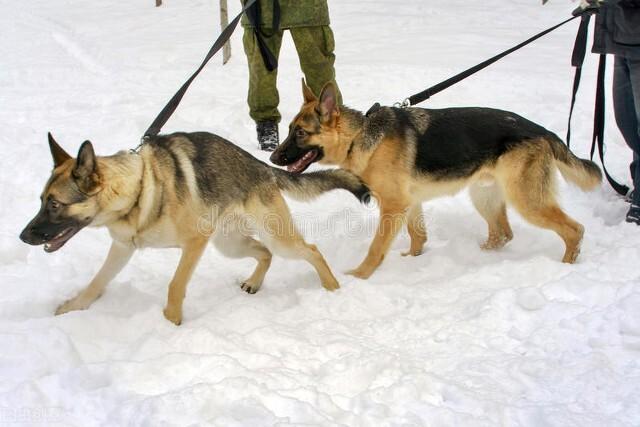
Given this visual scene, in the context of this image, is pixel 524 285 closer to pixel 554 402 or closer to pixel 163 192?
pixel 554 402

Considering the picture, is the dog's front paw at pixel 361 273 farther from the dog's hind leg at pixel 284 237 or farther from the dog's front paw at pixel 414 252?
the dog's front paw at pixel 414 252

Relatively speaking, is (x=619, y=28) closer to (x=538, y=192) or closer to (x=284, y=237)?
(x=538, y=192)

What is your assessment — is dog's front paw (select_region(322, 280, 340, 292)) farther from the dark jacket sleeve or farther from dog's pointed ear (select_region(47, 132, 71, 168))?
the dark jacket sleeve

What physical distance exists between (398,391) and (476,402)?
0.36m

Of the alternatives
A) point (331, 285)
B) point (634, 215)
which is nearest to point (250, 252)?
point (331, 285)

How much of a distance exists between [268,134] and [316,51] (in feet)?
3.55

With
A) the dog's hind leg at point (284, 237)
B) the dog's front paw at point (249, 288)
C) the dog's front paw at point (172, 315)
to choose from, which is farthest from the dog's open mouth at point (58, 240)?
the dog's front paw at point (249, 288)

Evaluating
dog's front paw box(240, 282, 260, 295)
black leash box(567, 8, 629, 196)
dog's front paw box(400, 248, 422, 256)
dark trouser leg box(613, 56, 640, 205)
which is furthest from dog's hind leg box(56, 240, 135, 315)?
dark trouser leg box(613, 56, 640, 205)

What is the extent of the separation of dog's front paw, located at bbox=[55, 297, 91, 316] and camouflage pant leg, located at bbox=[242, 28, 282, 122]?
10.3ft

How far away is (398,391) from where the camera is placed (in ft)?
8.66

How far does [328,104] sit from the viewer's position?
174 inches

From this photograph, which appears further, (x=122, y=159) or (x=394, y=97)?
(x=394, y=97)

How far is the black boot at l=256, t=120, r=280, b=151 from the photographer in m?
6.29

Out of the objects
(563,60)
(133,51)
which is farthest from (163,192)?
(133,51)
